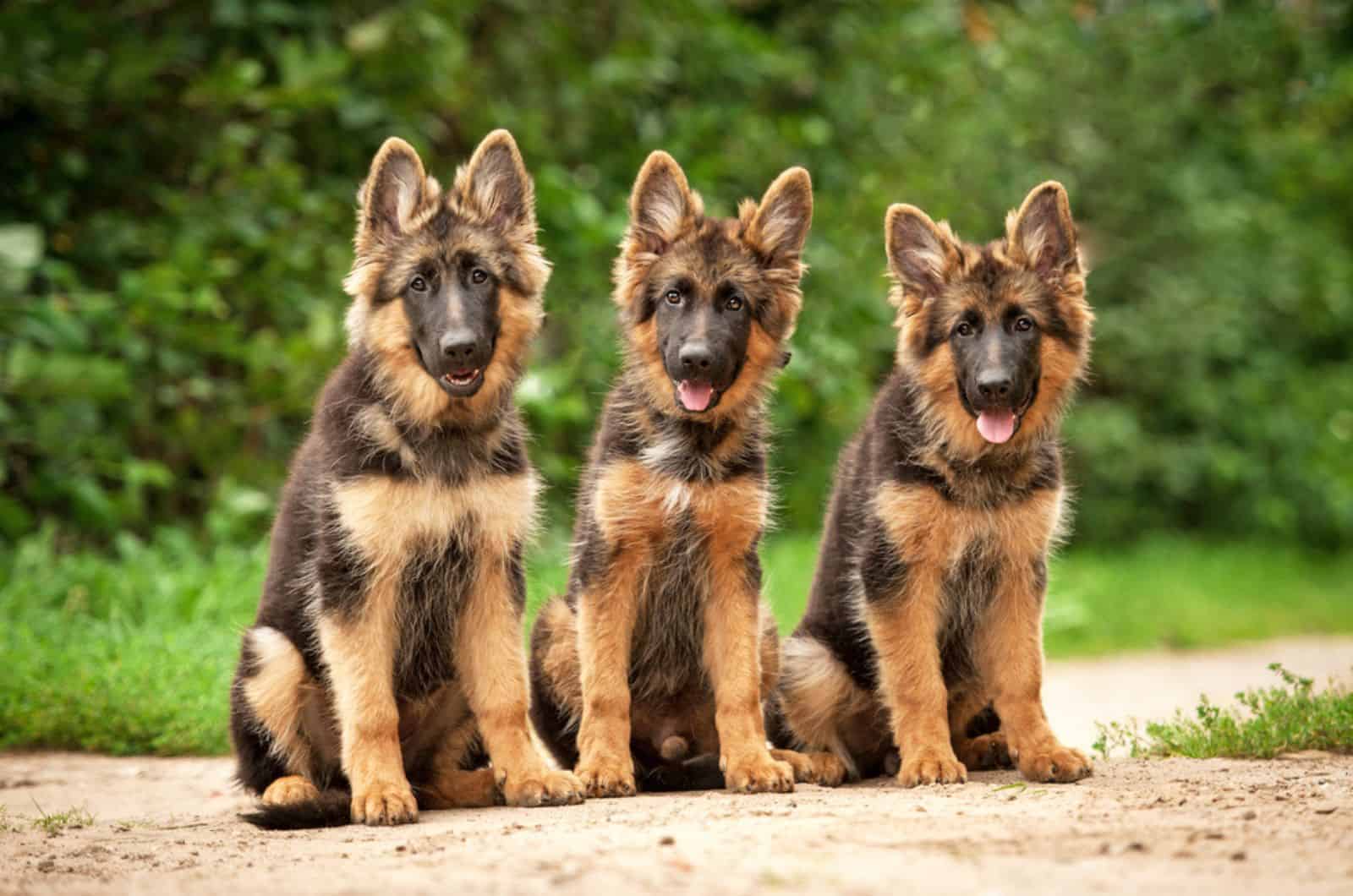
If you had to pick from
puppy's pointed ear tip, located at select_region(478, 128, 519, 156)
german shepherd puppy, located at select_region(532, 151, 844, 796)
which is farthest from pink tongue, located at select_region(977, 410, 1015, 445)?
puppy's pointed ear tip, located at select_region(478, 128, 519, 156)

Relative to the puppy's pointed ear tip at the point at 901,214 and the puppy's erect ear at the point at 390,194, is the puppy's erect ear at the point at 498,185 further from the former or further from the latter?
the puppy's pointed ear tip at the point at 901,214

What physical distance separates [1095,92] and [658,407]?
45.5ft

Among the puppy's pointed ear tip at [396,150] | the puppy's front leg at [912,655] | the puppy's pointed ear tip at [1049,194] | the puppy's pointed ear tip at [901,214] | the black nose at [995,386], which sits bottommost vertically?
the puppy's front leg at [912,655]

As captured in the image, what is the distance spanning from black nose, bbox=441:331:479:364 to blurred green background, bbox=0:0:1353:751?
3.05 m

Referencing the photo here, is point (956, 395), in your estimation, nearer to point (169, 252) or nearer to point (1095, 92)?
point (169, 252)

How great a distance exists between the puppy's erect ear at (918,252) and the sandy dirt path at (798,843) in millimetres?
2105

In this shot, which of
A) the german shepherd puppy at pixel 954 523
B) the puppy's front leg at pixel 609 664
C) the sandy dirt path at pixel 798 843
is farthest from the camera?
the german shepherd puppy at pixel 954 523

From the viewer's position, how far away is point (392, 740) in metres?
5.96

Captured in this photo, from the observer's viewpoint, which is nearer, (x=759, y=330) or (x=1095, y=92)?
(x=759, y=330)

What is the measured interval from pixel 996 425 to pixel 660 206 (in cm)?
169

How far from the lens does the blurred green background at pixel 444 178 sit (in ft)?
32.6

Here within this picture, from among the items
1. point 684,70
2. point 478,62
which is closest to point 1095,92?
point 684,70

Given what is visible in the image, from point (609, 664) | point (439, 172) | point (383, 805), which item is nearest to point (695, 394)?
point (609, 664)

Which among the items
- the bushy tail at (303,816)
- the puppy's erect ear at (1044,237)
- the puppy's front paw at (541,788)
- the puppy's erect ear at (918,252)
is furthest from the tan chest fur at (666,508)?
the puppy's erect ear at (1044,237)
